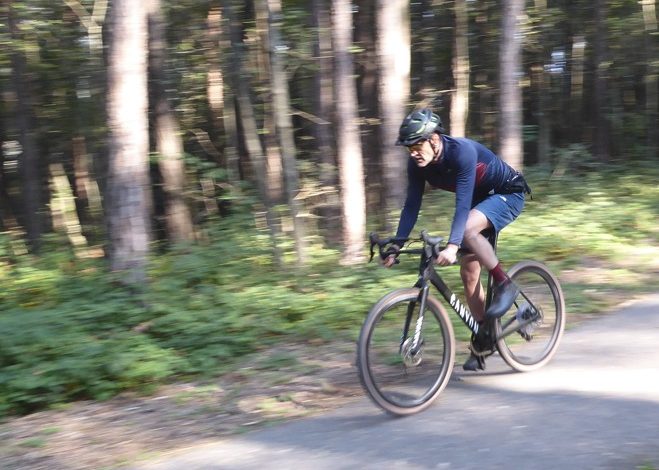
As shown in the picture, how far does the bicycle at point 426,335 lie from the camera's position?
507 cm

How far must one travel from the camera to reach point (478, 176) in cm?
570

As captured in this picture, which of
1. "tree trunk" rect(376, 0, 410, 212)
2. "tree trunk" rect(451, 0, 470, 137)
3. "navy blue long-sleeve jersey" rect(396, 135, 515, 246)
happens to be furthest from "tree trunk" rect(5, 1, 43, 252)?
"navy blue long-sleeve jersey" rect(396, 135, 515, 246)

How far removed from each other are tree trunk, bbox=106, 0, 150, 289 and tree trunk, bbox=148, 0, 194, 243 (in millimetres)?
4909

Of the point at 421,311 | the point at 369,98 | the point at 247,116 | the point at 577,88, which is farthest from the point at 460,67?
the point at 421,311

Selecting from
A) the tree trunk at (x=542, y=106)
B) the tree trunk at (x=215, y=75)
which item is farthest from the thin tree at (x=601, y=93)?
the tree trunk at (x=215, y=75)

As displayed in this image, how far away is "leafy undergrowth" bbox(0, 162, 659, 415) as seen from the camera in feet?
21.7

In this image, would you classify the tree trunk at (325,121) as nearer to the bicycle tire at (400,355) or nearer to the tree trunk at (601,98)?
the bicycle tire at (400,355)

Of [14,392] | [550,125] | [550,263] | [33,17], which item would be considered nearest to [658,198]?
[550,263]

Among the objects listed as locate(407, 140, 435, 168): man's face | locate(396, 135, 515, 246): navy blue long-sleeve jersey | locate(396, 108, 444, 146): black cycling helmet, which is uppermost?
locate(396, 108, 444, 146): black cycling helmet

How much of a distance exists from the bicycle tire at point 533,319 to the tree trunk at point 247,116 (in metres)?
5.06

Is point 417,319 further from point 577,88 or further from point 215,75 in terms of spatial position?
point 577,88

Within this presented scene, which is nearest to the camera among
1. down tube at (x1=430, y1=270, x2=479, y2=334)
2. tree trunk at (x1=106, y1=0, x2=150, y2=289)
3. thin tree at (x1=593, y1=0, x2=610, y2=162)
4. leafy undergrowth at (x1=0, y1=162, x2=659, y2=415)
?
down tube at (x1=430, y1=270, x2=479, y2=334)

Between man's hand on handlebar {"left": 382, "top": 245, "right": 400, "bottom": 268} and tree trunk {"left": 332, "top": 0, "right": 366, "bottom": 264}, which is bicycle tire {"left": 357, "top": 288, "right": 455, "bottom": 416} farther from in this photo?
tree trunk {"left": 332, "top": 0, "right": 366, "bottom": 264}

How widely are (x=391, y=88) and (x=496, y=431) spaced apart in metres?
7.36
